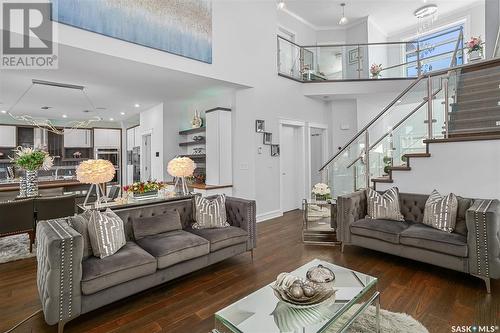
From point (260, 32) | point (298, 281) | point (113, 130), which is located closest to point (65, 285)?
point (298, 281)

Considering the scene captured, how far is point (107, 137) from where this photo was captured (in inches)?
391

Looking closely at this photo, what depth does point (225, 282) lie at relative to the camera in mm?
2871

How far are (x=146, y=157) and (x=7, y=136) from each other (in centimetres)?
451

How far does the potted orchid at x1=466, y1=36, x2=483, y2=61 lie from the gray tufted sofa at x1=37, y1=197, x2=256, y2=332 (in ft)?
21.6

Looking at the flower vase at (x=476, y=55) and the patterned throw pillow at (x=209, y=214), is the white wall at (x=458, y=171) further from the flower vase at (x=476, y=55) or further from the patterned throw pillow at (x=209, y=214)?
the flower vase at (x=476, y=55)

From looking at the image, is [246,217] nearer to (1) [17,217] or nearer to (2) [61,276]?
(2) [61,276]

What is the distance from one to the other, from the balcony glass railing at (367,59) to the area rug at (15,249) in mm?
5853

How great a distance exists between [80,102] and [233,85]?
4475 mm

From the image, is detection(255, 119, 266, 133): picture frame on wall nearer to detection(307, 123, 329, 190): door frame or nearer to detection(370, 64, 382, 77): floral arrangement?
detection(307, 123, 329, 190): door frame

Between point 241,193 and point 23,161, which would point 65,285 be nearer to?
point 23,161

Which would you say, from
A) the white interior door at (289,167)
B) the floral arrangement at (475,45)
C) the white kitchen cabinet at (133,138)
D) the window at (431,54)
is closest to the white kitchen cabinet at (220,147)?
the white interior door at (289,167)

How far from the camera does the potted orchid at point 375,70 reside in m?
→ 6.71

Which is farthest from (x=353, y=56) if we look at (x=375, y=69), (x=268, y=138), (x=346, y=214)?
(x=346, y=214)

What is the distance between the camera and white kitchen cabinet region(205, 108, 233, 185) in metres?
5.45
